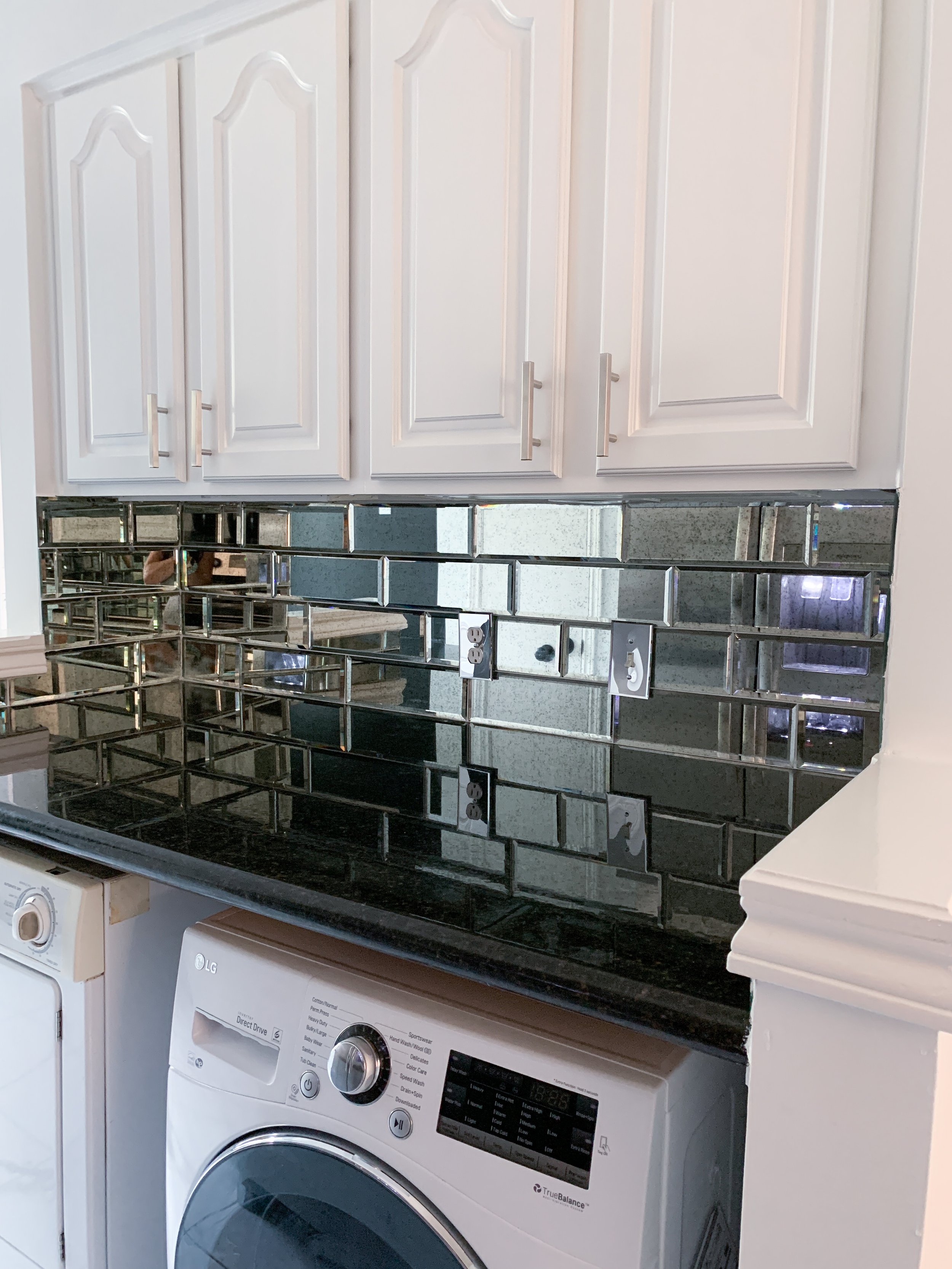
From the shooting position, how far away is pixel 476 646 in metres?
1.77

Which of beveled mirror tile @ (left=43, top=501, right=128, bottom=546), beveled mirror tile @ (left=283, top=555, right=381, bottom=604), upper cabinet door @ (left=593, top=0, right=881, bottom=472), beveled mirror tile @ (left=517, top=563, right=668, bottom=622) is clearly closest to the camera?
upper cabinet door @ (left=593, top=0, right=881, bottom=472)

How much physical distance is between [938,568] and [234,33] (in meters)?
1.42

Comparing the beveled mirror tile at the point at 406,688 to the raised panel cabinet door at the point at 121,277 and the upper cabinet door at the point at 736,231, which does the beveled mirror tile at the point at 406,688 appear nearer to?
the raised panel cabinet door at the point at 121,277

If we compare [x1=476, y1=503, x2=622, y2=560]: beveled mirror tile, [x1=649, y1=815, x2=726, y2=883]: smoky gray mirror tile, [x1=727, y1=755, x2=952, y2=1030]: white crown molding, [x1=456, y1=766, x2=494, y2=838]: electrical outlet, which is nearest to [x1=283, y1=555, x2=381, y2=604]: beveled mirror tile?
[x1=476, y1=503, x2=622, y2=560]: beveled mirror tile

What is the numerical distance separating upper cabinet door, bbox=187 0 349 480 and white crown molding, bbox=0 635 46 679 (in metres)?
0.67

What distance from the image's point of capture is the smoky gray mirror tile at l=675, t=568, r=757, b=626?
1.46m

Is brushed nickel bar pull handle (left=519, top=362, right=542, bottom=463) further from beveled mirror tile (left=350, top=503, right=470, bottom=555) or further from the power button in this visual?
the power button

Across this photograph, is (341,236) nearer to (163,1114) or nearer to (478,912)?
(478,912)

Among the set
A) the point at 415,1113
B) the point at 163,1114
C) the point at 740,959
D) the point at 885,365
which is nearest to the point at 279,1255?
the point at 415,1113

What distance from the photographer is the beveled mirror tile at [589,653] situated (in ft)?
5.32

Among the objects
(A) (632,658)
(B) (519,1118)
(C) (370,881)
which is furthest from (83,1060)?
(A) (632,658)

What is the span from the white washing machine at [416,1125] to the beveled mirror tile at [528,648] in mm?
730

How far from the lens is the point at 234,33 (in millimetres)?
1572

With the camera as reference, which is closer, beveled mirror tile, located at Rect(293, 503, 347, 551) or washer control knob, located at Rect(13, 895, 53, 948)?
washer control knob, located at Rect(13, 895, 53, 948)
